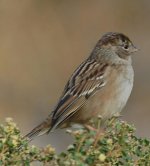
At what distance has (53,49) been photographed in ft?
43.2

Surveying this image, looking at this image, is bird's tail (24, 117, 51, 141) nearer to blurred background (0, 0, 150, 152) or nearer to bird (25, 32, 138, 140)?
bird (25, 32, 138, 140)

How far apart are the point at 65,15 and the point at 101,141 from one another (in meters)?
10.8

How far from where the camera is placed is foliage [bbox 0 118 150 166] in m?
3.69

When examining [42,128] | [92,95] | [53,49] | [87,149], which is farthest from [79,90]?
[53,49]

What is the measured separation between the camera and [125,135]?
4.04m

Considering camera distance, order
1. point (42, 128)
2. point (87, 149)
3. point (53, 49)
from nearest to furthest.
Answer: point (87, 149) → point (42, 128) → point (53, 49)

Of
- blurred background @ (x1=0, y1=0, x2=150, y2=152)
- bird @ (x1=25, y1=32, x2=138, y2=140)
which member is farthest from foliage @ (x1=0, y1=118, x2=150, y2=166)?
blurred background @ (x1=0, y1=0, x2=150, y2=152)

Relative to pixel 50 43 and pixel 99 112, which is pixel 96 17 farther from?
pixel 99 112

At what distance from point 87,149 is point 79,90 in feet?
9.24

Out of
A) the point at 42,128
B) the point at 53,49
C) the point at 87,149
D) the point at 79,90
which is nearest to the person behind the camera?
the point at 87,149

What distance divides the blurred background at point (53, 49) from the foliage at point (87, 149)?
5.56 metres

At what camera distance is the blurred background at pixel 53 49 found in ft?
37.5

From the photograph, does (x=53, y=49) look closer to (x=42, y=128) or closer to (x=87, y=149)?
(x=42, y=128)

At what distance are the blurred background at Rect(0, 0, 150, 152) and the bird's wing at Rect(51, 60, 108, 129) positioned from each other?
3.11 m
